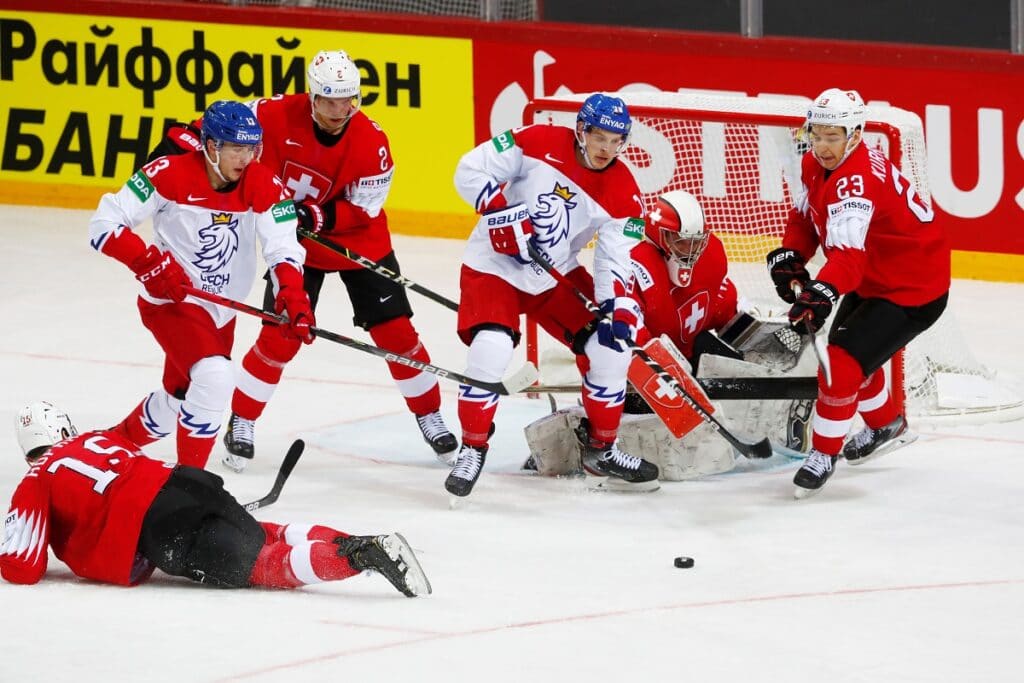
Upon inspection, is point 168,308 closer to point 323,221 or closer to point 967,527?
point 323,221

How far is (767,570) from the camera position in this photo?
485 cm

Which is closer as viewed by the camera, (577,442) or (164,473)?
(164,473)

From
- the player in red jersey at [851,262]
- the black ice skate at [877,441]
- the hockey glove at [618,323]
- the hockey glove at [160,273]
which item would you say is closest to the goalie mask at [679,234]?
the player in red jersey at [851,262]

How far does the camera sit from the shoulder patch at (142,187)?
5.27m

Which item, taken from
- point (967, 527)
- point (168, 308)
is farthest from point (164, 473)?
point (967, 527)

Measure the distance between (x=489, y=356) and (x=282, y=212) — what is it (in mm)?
718

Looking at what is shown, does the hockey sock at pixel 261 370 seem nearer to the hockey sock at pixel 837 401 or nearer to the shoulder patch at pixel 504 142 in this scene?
the shoulder patch at pixel 504 142

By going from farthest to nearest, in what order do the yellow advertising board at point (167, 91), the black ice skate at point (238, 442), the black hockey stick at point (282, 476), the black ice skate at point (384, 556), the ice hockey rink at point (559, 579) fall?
the yellow advertising board at point (167, 91), the black ice skate at point (238, 442), the black hockey stick at point (282, 476), the black ice skate at point (384, 556), the ice hockey rink at point (559, 579)

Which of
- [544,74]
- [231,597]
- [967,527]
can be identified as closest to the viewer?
[231,597]

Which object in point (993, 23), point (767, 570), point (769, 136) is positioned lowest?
point (767, 570)

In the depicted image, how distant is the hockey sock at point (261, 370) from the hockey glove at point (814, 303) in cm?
154

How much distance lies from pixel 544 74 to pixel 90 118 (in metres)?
2.51

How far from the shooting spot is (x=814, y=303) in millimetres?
5344

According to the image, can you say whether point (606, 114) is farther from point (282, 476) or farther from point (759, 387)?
point (282, 476)
